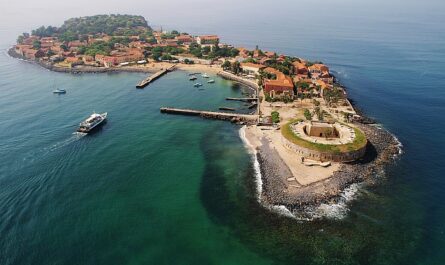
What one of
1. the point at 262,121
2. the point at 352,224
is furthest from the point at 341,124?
the point at 352,224

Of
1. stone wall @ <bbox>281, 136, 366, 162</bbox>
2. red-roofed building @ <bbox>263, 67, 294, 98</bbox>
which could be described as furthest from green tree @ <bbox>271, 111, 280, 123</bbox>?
red-roofed building @ <bbox>263, 67, 294, 98</bbox>

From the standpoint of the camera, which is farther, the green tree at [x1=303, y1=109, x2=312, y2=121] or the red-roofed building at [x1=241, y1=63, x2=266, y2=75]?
the red-roofed building at [x1=241, y1=63, x2=266, y2=75]

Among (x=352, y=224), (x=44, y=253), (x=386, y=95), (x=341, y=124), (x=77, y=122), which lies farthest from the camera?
(x=386, y=95)

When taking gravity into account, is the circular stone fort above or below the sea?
above

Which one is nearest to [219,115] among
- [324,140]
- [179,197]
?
[324,140]

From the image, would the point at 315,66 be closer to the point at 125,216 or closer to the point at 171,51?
the point at 171,51

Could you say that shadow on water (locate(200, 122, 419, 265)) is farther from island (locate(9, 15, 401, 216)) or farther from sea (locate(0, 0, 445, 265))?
island (locate(9, 15, 401, 216))

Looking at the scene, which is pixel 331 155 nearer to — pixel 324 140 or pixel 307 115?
pixel 324 140
